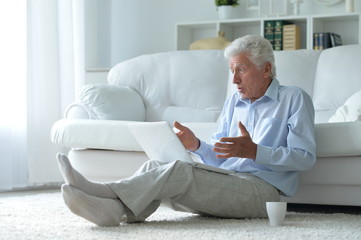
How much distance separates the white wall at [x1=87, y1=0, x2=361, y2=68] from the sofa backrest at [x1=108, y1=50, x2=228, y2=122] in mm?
1144

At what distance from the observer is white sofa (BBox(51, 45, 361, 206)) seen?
2.94 metres

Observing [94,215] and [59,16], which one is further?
[59,16]

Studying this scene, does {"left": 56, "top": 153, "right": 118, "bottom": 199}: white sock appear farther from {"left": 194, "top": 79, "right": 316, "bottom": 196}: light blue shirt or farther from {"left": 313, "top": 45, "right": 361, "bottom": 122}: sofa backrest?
{"left": 313, "top": 45, "right": 361, "bottom": 122}: sofa backrest

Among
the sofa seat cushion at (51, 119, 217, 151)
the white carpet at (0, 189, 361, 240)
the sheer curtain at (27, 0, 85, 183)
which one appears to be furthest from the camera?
the sheer curtain at (27, 0, 85, 183)

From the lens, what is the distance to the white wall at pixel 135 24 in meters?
5.45

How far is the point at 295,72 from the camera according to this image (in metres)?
3.90

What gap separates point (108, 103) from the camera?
389cm

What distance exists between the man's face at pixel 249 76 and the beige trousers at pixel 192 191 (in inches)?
13.3

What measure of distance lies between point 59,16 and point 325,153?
257cm

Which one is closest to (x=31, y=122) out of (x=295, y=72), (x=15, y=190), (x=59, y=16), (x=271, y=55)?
(x=15, y=190)

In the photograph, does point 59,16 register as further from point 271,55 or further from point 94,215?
point 94,215

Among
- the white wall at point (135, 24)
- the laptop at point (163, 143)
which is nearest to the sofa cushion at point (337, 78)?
the laptop at point (163, 143)

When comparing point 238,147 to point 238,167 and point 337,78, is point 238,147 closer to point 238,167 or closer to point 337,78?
point 238,167

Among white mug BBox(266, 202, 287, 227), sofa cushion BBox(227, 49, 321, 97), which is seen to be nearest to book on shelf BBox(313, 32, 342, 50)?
sofa cushion BBox(227, 49, 321, 97)
